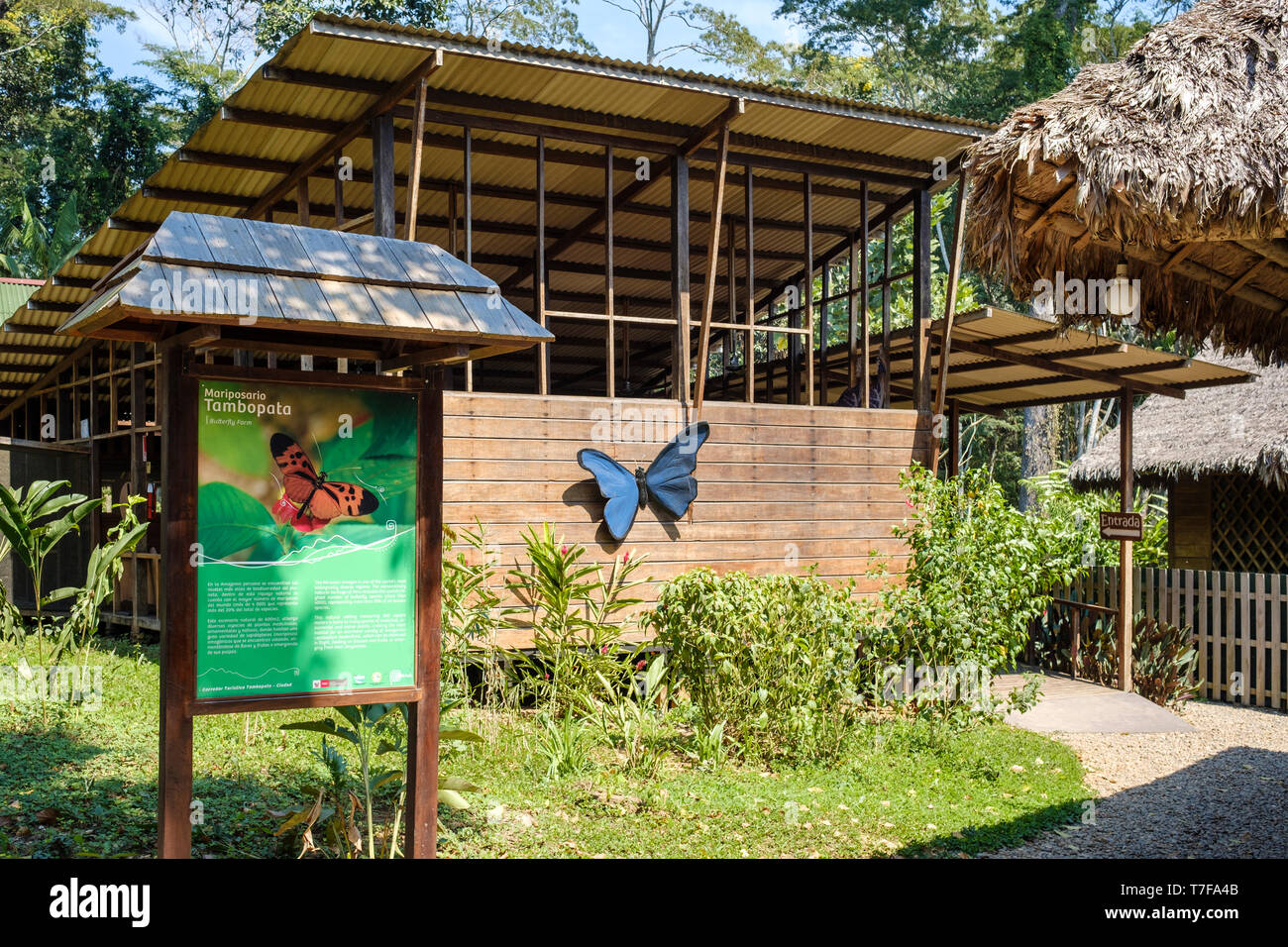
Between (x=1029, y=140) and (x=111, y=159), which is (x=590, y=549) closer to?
(x=1029, y=140)

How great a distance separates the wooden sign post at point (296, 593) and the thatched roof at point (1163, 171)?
121 inches

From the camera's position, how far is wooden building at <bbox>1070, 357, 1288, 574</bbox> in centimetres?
1278

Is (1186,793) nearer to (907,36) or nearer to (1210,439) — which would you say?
(1210,439)

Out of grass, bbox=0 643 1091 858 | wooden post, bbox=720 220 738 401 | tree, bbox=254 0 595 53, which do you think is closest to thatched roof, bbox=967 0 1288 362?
grass, bbox=0 643 1091 858

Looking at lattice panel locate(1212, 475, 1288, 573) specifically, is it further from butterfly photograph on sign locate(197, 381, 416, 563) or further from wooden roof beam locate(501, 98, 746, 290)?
butterfly photograph on sign locate(197, 381, 416, 563)

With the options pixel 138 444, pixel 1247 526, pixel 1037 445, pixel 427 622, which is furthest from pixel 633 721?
pixel 1037 445

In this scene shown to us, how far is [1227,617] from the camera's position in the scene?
1170 centimetres

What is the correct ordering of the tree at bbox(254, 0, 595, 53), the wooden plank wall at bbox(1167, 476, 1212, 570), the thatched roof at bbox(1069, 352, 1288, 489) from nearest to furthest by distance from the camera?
the thatched roof at bbox(1069, 352, 1288, 489) → the wooden plank wall at bbox(1167, 476, 1212, 570) → the tree at bbox(254, 0, 595, 53)

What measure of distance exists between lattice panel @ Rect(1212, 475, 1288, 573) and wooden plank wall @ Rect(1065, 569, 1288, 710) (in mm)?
1663

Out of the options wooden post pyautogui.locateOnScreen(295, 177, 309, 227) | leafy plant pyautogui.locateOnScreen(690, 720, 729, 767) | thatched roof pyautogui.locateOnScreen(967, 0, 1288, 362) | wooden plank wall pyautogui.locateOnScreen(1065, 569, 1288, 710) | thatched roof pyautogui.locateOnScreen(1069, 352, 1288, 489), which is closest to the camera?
thatched roof pyautogui.locateOnScreen(967, 0, 1288, 362)

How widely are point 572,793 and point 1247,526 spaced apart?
11.2 meters

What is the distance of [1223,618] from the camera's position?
12.5 m

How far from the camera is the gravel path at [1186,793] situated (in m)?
6.17

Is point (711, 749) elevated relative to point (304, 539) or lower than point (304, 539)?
lower
